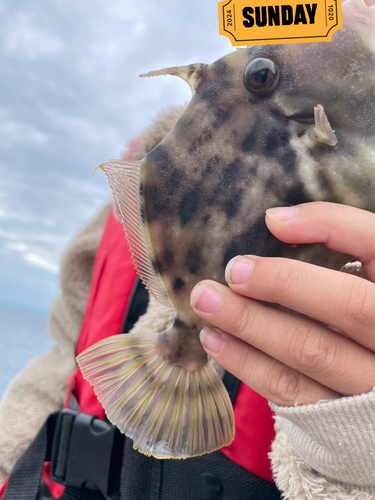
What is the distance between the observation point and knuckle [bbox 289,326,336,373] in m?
0.64

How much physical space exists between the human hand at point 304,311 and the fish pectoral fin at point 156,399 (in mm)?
88

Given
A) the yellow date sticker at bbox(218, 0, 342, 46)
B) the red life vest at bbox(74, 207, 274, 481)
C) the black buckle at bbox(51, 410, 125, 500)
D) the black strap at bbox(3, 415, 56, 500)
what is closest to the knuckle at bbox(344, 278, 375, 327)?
the yellow date sticker at bbox(218, 0, 342, 46)

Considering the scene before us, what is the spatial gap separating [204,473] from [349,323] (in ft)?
2.11

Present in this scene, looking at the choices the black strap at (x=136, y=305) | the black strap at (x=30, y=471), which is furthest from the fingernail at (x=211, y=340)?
the black strap at (x=30, y=471)

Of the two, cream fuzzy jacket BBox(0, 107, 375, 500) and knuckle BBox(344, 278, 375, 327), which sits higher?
knuckle BBox(344, 278, 375, 327)

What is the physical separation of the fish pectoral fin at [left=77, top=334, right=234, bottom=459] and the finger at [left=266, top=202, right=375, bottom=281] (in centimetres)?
30

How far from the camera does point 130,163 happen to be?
0.66 metres

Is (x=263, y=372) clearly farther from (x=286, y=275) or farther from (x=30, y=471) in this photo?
(x=30, y=471)

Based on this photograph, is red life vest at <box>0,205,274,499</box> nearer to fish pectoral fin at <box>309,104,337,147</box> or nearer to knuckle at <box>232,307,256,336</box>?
knuckle at <box>232,307,256,336</box>

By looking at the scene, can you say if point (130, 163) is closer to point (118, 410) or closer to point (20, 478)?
point (118, 410)

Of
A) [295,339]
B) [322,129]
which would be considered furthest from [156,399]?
[322,129]

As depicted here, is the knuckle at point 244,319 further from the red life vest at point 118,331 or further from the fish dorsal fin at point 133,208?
the red life vest at point 118,331

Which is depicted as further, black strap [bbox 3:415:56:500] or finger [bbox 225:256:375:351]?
black strap [bbox 3:415:56:500]

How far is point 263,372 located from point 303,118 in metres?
0.38
